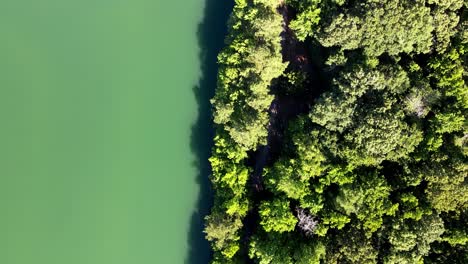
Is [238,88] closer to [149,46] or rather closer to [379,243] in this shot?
[149,46]

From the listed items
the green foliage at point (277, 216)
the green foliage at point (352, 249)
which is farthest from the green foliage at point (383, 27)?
the green foliage at point (352, 249)

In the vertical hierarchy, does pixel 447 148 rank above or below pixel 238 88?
below

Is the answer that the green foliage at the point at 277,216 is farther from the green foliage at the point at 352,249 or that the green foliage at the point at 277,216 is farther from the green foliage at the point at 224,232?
the green foliage at the point at 352,249

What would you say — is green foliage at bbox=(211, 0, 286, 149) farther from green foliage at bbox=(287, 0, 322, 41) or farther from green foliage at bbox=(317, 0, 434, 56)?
→ green foliage at bbox=(317, 0, 434, 56)

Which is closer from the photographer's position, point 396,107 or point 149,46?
point 396,107

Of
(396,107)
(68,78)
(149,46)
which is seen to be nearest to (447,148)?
(396,107)

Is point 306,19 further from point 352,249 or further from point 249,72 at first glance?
point 352,249

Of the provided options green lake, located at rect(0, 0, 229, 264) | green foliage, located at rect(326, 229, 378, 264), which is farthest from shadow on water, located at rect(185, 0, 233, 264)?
green foliage, located at rect(326, 229, 378, 264)
